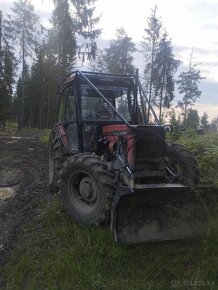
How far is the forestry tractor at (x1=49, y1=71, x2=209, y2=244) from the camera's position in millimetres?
5363

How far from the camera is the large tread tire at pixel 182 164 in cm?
661

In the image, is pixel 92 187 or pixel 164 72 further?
pixel 164 72

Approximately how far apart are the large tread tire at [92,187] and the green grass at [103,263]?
0.77 ft

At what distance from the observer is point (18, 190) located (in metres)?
9.39

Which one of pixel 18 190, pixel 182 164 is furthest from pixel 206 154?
pixel 18 190

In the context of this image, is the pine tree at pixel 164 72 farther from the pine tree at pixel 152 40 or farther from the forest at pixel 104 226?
the forest at pixel 104 226

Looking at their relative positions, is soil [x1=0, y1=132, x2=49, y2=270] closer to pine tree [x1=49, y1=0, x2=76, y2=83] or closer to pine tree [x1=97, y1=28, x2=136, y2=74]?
pine tree [x1=49, y1=0, x2=76, y2=83]

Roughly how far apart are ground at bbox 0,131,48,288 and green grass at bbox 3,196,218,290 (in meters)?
0.57

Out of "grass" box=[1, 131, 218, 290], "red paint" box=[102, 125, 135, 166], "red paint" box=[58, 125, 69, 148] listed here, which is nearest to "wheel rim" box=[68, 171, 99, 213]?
"grass" box=[1, 131, 218, 290]

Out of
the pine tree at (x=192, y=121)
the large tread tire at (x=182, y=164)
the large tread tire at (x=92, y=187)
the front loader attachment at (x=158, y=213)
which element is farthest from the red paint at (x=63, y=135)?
the pine tree at (x=192, y=121)

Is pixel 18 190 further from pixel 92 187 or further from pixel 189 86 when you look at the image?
pixel 189 86

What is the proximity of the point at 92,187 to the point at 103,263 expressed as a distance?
54.6 inches

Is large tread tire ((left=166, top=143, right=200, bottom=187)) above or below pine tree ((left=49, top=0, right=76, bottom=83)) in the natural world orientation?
below

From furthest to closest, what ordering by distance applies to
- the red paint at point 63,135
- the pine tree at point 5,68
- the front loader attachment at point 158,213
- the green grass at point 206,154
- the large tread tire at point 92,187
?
1. the pine tree at point 5,68
2. the red paint at point 63,135
3. the green grass at point 206,154
4. the large tread tire at point 92,187
5. the front loader attachment at point 158,213
